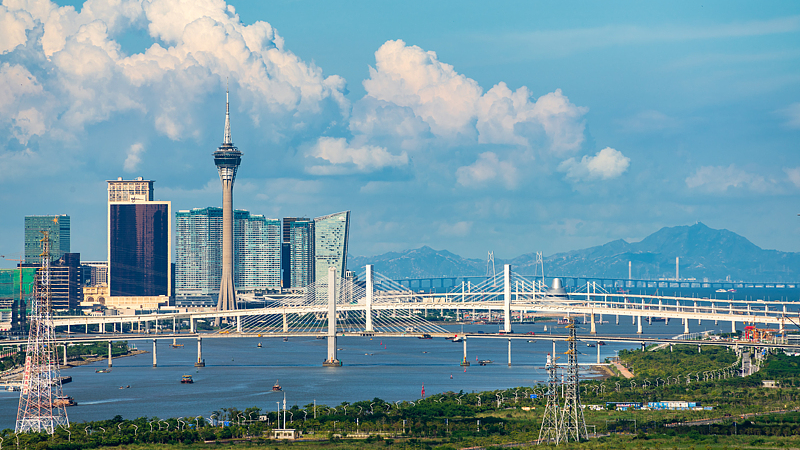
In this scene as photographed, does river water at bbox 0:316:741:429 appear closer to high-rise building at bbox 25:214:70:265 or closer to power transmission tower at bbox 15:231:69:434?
power transmission tower at bbox 15:231:69:434

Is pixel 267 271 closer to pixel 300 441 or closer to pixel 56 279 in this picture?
pixel 56 279

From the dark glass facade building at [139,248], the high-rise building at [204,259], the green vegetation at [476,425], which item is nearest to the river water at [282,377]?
the green vegetation at [476,425]

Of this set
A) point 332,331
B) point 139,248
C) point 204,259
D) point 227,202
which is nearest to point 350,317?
point 227,202

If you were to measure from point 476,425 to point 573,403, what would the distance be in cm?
850

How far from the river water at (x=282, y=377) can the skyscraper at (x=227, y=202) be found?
3853 cm

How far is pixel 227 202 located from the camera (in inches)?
6137

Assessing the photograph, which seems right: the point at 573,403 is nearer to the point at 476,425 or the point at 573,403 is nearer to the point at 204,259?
the point at 476,425

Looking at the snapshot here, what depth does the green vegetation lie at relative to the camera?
150 ft

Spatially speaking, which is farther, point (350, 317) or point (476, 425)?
point (350, 317)

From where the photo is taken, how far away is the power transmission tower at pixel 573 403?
4184 cm

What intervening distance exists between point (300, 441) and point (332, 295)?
42.2 metres

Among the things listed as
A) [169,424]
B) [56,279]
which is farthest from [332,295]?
[56,279]

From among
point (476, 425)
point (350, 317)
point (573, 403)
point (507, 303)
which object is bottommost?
point (476, 425)

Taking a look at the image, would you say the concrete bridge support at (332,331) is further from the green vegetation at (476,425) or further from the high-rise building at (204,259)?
the high-rise building at (204,259)
